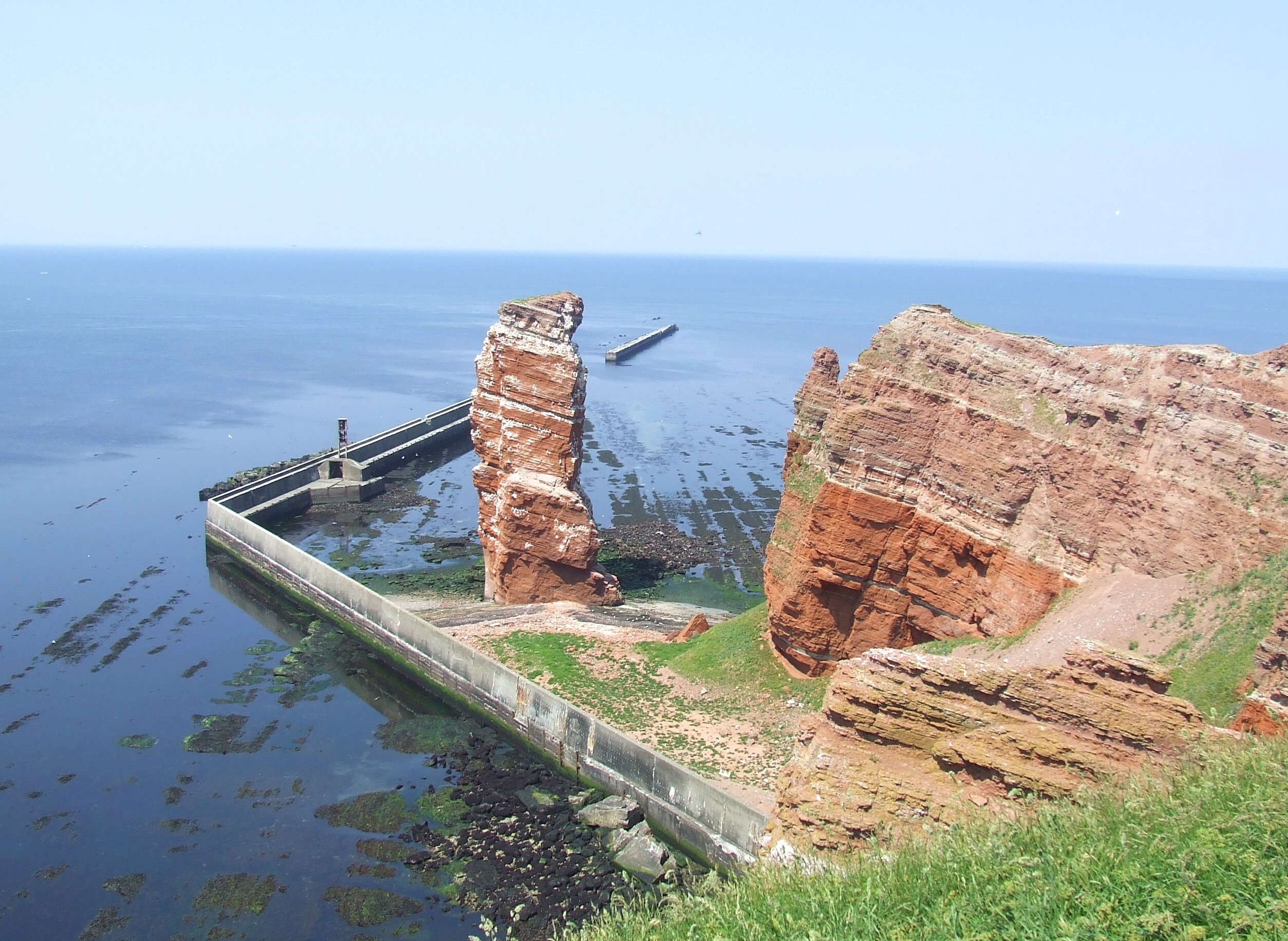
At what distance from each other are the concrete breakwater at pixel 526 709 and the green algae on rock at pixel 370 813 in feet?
13.2

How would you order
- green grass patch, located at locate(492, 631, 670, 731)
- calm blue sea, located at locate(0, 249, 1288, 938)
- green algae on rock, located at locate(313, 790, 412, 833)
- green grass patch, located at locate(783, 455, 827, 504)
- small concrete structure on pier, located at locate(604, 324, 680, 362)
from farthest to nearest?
small concrete structure on pier, located at locate(604, 324, 680, 362) < green grass patch, located at locate(492, 631, 670, 731) < green grass patch, located at locate(783, 455, 827, 504) < green algae on rock, located at locate(313, 790, 412, 833) < calm blue sea, located at locate(0, 249, 1288, 938)

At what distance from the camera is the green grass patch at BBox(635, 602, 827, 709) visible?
25.7 metres

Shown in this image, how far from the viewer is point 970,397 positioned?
2342 cm

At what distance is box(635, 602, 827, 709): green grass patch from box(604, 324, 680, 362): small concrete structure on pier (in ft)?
285

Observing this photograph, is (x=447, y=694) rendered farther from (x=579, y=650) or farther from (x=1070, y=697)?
(x=1070, y=697)

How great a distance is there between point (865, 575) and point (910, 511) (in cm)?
196

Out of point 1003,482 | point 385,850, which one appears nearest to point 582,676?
point 385,850

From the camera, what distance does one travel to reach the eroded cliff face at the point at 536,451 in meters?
33.8

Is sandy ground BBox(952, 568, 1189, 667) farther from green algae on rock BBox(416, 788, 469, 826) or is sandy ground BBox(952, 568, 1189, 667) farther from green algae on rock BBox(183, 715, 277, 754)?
green algae on rock BBox(183, 715, 277, 754)

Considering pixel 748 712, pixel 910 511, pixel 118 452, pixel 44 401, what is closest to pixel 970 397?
pixel 910 511

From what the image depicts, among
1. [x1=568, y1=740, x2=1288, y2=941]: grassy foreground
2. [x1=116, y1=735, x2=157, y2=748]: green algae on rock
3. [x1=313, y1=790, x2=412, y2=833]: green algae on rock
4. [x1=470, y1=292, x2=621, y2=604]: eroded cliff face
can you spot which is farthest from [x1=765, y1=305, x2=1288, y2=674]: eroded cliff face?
[x1=116, y1=735, x2=157, y2=748]: green algae on rock

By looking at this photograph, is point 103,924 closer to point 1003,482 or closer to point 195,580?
point 1003,482

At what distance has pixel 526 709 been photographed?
89.8ft

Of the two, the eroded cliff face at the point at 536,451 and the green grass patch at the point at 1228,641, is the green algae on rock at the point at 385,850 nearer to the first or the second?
the eroded cliff face at the point at 536,451
